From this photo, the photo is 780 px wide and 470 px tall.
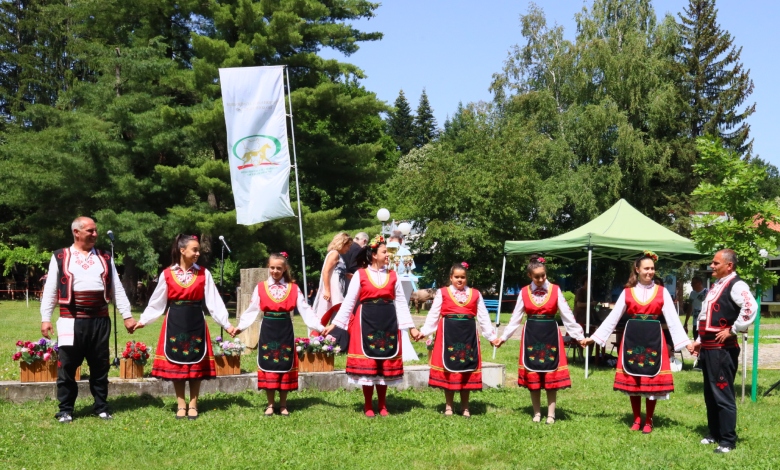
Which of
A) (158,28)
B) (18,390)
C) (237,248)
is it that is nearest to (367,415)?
(18,390)

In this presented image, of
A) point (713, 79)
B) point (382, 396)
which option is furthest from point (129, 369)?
point (713, 79)

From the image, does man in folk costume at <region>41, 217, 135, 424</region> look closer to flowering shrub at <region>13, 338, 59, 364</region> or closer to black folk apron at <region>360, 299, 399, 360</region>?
flowering shrub at <region>13, 338, 59, 364</region>

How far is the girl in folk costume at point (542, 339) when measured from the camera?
7.28 metres

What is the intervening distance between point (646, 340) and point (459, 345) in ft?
5.61

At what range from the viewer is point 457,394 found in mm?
8656

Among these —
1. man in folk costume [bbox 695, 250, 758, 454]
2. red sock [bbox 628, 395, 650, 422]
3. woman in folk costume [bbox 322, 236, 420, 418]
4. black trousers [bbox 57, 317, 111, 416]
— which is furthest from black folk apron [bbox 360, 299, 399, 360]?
man in folk costume [bbox 695, 250, 758, 454]

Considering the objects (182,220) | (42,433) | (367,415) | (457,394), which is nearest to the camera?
(42,433)

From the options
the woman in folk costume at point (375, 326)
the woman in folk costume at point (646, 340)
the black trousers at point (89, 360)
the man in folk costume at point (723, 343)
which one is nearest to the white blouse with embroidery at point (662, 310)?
the woman in folk costume at point (646, 340)

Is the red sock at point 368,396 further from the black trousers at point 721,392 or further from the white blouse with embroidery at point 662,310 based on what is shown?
the black trousers at point 721,392

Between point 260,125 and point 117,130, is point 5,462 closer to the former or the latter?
point 260,125

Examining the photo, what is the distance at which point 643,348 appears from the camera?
23.0 ft

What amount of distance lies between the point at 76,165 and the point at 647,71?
2232cm

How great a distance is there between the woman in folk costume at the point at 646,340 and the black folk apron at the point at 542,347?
1.03ft

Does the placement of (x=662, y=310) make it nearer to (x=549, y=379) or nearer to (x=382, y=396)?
(x=549, y=379)
